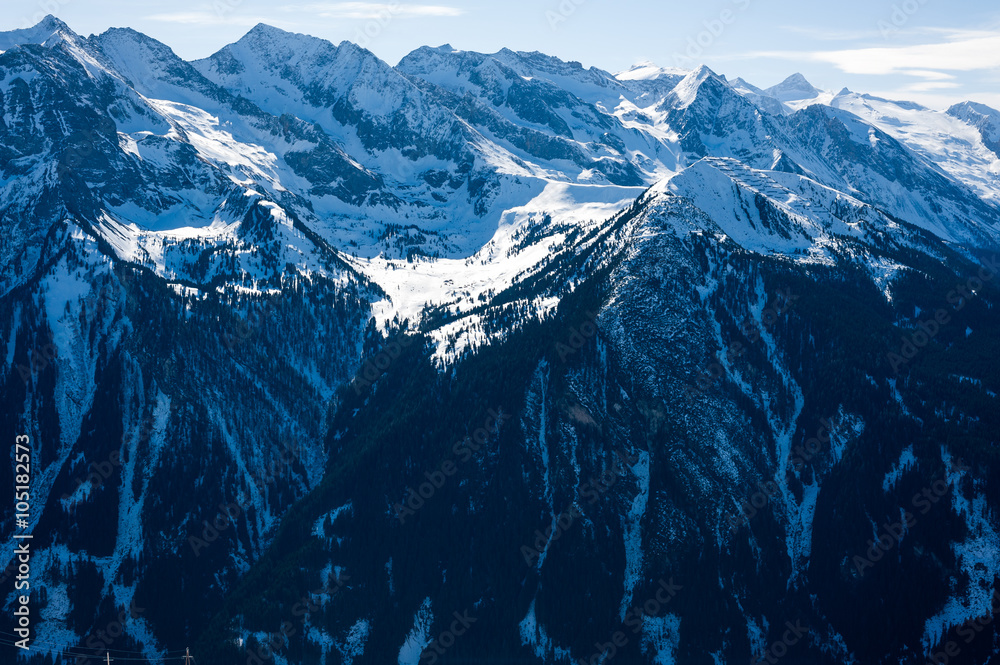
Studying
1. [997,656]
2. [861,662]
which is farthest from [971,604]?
[861,662]

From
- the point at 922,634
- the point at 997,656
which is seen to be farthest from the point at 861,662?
the point at 997,656

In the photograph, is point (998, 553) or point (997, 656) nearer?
point (997, 656)

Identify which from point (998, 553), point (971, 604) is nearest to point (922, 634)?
point (971, 604)

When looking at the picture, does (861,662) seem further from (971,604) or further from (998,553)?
(998,553)

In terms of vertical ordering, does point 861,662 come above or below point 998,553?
below

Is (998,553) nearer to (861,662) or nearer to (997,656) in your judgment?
(997,656)

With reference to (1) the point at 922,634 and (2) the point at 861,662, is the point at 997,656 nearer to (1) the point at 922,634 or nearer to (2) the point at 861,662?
(1) the point at 922,634

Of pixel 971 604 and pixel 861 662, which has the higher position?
pixel 971 604
